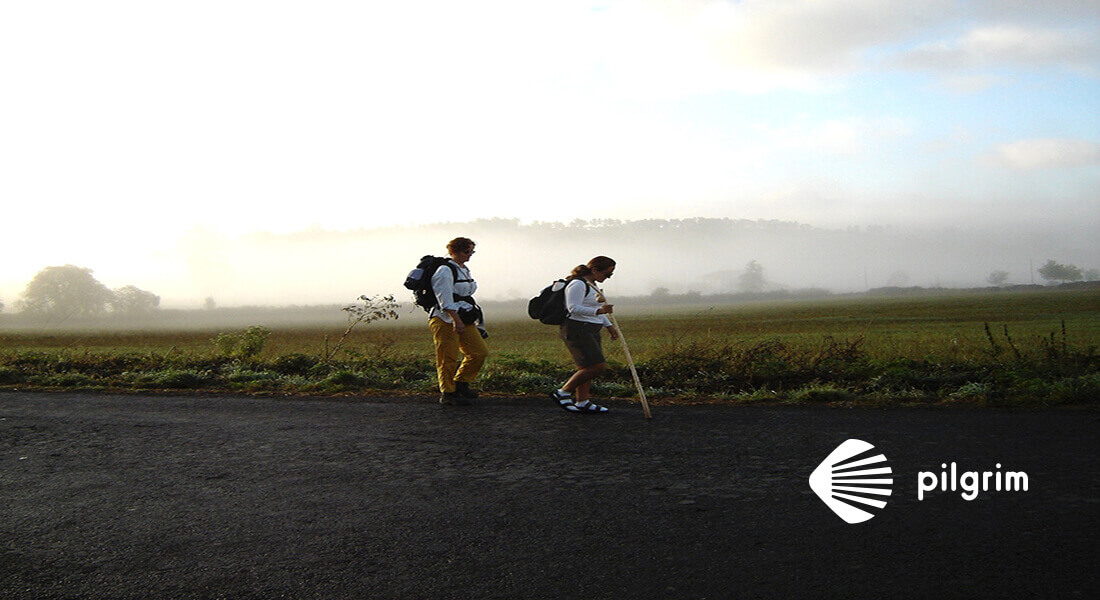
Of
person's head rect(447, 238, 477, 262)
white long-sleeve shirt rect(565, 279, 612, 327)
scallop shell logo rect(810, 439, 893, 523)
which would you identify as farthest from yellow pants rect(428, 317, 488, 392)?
scallop shell logo rect(810, 439, 893, 523)

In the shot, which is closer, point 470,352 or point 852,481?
point 852,481

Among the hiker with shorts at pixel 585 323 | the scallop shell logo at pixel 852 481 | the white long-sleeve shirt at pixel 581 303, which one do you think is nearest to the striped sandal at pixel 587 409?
the hiker with shorts at pixel 585 323

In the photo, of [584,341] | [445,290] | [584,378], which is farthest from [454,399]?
[584,341]

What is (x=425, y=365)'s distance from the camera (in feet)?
48.1

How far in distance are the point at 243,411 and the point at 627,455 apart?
5.20 metres

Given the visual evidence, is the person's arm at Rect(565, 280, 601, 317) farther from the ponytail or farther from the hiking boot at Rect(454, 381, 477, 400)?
the hiking boot at Rect(454, 381, 477, 400)

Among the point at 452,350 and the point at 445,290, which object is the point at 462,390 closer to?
the point at 452,350

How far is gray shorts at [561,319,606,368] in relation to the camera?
28.2ft

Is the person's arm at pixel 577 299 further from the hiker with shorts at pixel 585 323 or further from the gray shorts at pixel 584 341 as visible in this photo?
the gray shorts at pixel 584 341

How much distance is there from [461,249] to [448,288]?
0.61m

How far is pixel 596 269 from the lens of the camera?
8.74 meters

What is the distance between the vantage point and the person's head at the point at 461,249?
30.8ft

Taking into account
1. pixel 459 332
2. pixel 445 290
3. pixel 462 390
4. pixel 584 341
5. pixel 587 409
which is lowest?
pixel 587 409

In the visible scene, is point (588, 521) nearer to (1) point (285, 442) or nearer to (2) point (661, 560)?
(2) point (661, 560)
